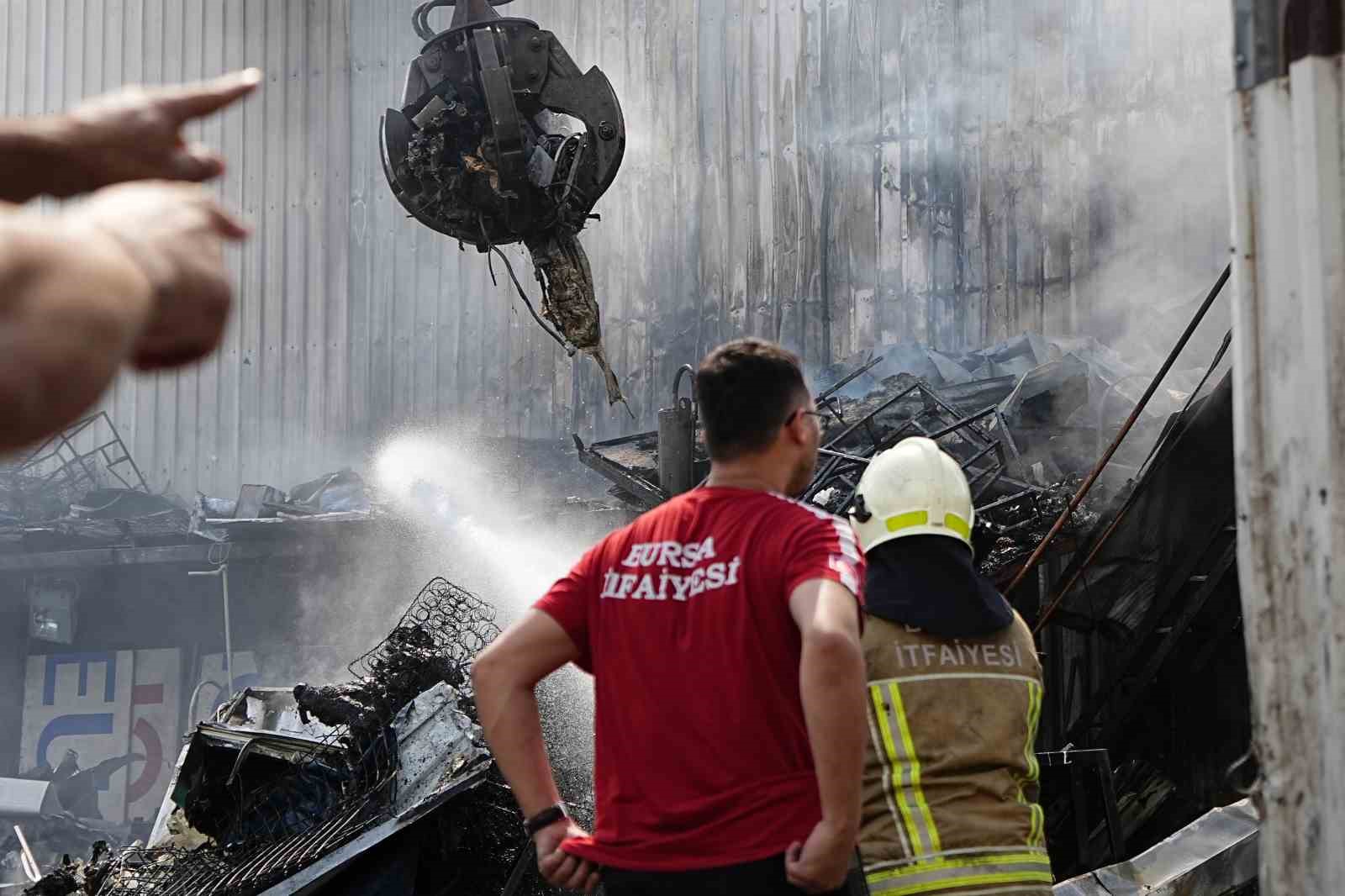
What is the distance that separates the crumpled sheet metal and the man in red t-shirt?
7.55 feet

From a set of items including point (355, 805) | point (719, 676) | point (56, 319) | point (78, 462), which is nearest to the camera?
point (56, 319)

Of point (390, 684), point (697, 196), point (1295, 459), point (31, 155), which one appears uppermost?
point (697, 196)

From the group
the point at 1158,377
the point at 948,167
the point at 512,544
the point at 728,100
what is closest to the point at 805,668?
the point at 1158,377

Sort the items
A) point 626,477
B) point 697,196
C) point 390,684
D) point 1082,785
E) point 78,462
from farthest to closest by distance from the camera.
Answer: point 78,462 < point 697,196 < point 626,477 < point 390,684 < point 1082,785

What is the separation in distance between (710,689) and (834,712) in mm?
248

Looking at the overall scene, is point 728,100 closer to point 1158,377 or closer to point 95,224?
point 1158,377

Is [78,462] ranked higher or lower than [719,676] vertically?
higher

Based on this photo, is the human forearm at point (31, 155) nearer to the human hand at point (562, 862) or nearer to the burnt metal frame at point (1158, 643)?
the human hand at point (562, 862)

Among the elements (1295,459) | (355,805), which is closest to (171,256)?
(1295,459)

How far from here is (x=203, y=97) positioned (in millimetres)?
1375

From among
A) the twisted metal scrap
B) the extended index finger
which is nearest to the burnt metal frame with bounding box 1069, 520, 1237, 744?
the twisted metal scrap

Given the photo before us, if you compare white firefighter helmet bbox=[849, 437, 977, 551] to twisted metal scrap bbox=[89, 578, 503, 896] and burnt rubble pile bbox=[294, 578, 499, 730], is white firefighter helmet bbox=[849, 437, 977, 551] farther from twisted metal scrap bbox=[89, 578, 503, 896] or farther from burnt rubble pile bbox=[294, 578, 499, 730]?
burnt rubble pile bbox=[294, 578, 499, 730]

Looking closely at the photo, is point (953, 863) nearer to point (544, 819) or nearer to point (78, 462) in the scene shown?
point (544, 819)

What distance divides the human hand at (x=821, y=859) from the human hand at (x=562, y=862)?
48 cm
